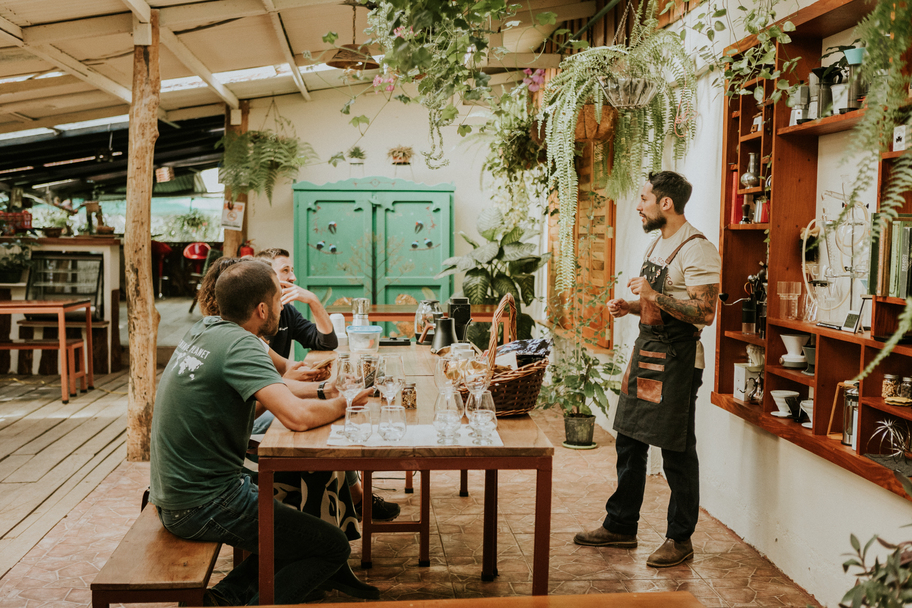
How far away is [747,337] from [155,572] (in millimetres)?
2630

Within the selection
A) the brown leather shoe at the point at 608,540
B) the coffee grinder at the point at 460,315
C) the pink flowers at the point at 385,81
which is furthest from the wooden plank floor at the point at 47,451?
the pink flowers at the point at 385,81

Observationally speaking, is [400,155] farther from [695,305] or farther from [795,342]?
[795,342]

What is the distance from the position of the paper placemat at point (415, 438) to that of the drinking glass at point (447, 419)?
21 mm

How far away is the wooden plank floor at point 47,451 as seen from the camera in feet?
12.3

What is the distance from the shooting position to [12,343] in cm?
683

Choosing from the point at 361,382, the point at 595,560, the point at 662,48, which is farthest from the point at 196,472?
the point at 662,48

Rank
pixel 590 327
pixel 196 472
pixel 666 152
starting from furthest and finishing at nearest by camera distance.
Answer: pixel 590 327, pixel 666 152, pixel 196 472

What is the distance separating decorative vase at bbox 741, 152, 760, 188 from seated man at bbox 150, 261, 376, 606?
2141 millimetres

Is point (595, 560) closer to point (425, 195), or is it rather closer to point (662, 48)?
point (662, 48)

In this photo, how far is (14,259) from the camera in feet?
24.9

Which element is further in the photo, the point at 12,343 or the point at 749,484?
the point at 12,343

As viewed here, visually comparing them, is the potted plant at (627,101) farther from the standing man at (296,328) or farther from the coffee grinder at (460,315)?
the standing man at (296,328)

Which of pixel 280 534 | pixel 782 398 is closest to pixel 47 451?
pixel 280 534

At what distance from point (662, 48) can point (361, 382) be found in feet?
7.45
